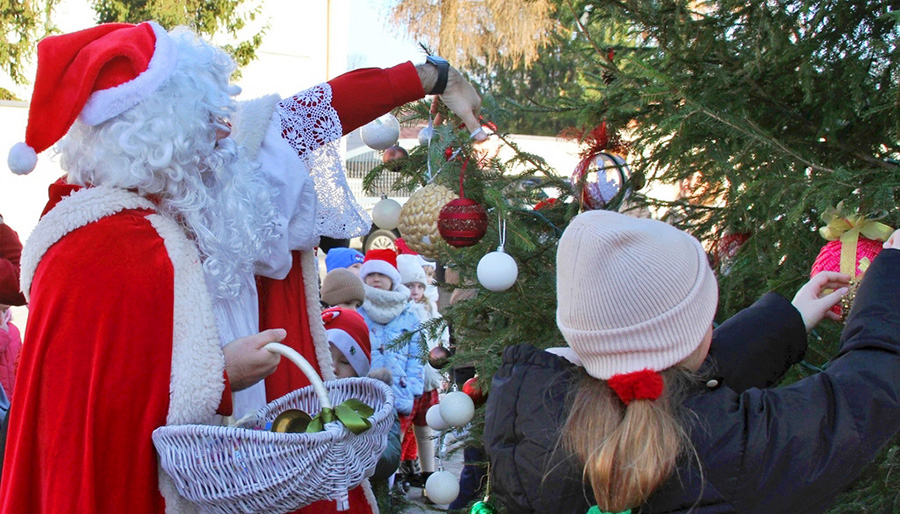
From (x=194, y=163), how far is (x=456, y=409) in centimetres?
111

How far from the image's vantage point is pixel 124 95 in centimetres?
196

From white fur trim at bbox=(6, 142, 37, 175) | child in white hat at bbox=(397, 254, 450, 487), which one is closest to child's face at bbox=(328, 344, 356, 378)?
child in white hat at bbox=(397, 254, 450, 487)

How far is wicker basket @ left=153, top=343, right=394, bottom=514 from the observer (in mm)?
1654

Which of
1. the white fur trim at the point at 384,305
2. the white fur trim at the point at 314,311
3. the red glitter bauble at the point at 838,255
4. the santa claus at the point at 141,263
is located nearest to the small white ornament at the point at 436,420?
the white fur trim at the point at 314,311

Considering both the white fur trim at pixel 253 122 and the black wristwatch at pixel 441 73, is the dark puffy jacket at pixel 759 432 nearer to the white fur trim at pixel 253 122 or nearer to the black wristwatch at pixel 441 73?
the white fur trim at pixel 253 122

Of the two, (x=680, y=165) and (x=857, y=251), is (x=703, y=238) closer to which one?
(x=680, y=165)

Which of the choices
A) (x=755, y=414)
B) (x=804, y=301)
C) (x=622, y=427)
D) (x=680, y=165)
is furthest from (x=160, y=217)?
(x=680, y=165)

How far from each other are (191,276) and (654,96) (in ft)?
4.65

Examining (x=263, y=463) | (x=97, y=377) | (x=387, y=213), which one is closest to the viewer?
(x=263, y=463)

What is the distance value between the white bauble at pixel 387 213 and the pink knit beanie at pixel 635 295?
1.25 meters

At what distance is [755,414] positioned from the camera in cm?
156

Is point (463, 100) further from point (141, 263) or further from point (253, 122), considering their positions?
point (141, 263)

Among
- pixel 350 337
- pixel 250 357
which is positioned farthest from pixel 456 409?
pixel 350 337

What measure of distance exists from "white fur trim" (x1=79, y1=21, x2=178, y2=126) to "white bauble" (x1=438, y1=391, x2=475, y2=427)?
1284 mm
